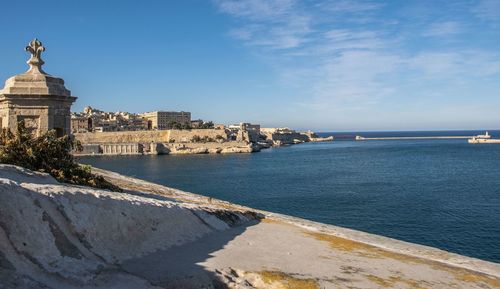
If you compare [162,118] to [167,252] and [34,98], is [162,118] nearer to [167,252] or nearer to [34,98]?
[34,98]

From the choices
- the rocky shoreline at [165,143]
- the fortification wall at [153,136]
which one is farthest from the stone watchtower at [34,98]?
the fortification wall at [153,136]

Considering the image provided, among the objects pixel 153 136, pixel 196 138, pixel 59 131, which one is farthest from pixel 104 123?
pixel 59 131

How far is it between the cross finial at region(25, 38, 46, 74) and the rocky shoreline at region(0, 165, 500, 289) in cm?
365

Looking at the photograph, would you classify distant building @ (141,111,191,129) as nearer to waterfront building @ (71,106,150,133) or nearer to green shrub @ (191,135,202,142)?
waterfront building @ (71,106,150,133)

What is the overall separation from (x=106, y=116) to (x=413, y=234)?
164m

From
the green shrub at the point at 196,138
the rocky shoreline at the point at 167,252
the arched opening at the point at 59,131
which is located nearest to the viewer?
the rocky shoreline at the point at 167,252

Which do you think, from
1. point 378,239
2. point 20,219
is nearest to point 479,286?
point 378,239

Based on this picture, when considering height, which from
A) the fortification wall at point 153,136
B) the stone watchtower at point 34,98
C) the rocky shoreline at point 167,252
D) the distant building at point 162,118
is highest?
the distant building at point 162,118

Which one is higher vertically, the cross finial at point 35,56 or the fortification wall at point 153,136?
the cross finial at point 35,56

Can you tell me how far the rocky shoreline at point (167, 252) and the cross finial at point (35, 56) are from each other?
365 centimetres

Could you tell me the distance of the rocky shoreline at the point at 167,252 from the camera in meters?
7.72

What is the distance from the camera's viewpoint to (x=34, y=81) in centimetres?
1380

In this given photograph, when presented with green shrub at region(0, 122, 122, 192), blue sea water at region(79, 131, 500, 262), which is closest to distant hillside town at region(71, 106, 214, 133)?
blue sea water at region(79, 131, 500, 262)

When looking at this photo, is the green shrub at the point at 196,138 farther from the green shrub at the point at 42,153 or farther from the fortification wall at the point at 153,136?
the green shrub at the point at 42,153
